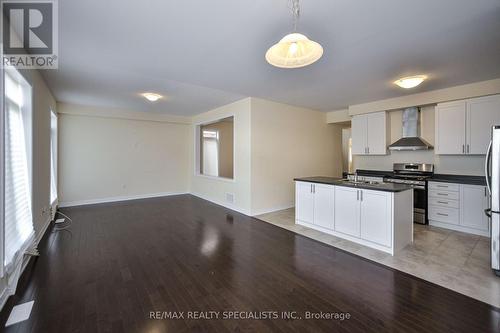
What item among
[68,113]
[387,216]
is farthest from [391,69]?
[68,113]

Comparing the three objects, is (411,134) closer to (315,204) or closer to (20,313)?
(315,204)

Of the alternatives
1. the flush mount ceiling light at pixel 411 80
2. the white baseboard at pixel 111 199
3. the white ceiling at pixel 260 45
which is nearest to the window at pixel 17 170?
the white ceiling at pixel 260 45

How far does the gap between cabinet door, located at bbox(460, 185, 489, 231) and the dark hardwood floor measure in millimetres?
2504

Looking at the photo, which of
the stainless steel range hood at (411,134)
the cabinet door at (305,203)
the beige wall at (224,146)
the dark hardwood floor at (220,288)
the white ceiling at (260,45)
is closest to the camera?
the dark hardwood floor at (220,288)

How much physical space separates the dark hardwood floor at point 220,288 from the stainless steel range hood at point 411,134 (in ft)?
10.6

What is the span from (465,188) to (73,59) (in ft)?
21.8

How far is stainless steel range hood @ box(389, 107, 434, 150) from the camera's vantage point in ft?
15.6

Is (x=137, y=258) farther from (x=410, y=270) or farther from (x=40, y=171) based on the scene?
(x=410, y=270)

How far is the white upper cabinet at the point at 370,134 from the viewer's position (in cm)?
522

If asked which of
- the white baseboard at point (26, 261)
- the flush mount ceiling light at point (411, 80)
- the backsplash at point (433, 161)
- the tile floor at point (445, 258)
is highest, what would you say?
the flush mount ceiling light at point (411, 80)

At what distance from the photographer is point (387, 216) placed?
9.91ft

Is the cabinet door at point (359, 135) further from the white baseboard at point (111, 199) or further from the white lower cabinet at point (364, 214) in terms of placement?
the white baseboard at point (111, 199)

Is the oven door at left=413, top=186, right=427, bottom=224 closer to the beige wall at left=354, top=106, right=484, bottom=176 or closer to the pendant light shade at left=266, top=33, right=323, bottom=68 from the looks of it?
the beige wall at left=354, top=106, right=484, bottom=176

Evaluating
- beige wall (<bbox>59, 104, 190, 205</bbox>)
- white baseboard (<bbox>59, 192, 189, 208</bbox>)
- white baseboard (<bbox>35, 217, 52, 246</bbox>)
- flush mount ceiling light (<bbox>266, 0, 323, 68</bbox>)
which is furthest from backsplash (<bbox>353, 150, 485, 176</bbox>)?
white baseboard (<bbox>35, 217, 52, 246</bbox>)
